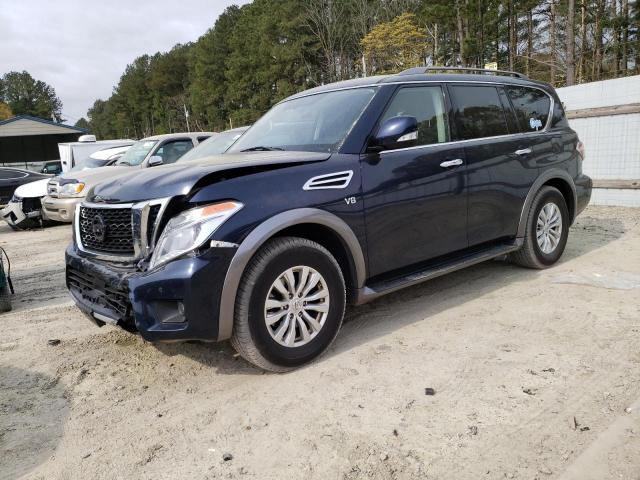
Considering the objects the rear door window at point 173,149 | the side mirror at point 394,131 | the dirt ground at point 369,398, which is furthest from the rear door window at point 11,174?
the side mirror at point 394,131

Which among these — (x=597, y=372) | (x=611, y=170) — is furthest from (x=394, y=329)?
(x=611, y=170)

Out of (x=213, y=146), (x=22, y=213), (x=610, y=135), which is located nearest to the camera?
(x=213, y=146)

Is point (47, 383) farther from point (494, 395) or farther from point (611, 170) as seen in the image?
point (611, 170)

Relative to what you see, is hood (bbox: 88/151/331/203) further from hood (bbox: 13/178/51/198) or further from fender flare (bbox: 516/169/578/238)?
hood (bbox: 13/178/51/198)

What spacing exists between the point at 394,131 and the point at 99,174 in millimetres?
8233

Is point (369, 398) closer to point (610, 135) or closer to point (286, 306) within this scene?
A: point (286, 306)

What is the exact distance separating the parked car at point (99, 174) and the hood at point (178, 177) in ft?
21.0

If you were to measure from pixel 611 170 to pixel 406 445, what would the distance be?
28.2ft

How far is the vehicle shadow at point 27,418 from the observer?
2.67 meters

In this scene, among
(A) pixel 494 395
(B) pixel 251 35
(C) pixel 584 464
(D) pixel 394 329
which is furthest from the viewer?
(B) pixel 251 35

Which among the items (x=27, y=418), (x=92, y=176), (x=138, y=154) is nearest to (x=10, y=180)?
(x=92, y=176)

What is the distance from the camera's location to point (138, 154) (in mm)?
10391

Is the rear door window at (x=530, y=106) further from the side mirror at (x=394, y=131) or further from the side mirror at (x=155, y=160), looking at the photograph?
the side mirror at (x=155, y=160)

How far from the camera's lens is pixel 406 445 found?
2.56 meters
